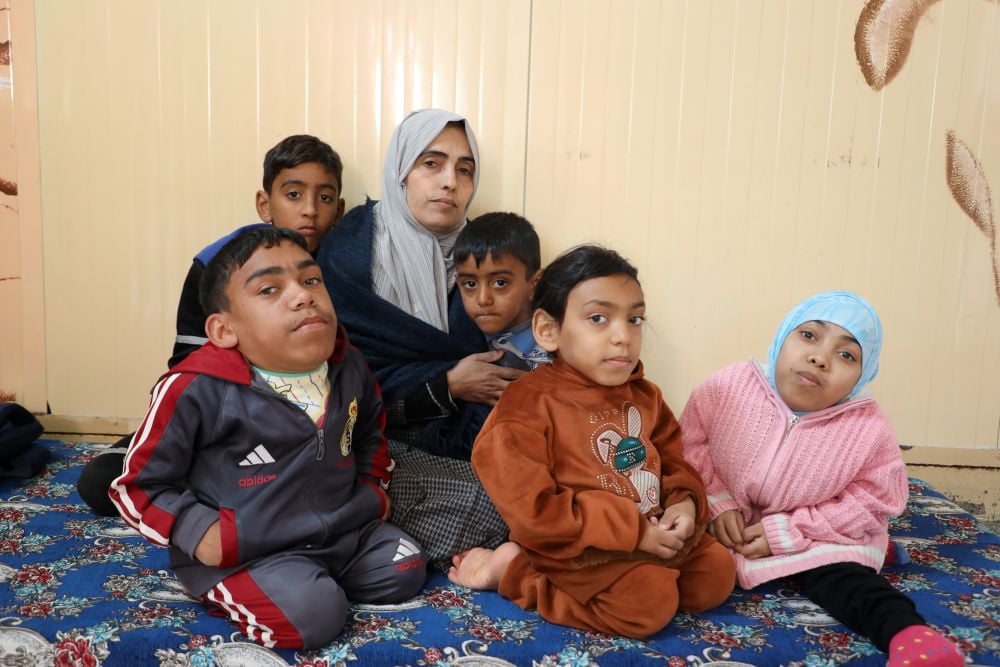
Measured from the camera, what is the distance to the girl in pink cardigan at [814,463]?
162 centimetres

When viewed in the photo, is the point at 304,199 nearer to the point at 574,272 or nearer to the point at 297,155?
the point at 297,155

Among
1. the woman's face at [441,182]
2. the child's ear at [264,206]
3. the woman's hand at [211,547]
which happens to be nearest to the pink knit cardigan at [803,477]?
the woman's face at [441,182]

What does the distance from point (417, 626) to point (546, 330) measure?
0.68 m

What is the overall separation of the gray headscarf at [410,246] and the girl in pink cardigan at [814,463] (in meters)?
0.92

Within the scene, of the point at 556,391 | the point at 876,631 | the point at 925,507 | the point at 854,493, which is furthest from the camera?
the point at 925,507

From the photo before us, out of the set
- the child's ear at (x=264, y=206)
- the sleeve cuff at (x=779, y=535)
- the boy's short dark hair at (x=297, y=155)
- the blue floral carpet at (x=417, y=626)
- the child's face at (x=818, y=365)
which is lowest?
the blue floral carpet at (x=417, y=626)

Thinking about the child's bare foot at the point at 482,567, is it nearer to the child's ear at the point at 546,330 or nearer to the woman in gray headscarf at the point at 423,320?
the woman in gray headscarf at the point at 423,320

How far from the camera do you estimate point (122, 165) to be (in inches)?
102

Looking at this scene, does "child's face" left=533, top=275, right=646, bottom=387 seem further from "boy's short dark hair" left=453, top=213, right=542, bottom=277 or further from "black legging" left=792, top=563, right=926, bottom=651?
"black legging" left=792, top=563, right=926, bottom=651

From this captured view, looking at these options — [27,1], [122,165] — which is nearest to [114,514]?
[122,165]

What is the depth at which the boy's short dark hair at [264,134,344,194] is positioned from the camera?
2189 millimetres

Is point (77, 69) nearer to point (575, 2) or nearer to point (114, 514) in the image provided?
point (114, 514)

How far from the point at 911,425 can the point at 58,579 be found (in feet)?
9.05

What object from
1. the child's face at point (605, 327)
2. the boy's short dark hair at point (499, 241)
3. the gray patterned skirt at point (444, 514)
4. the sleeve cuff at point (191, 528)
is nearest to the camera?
the sleeve cuff at point (191, 528)
